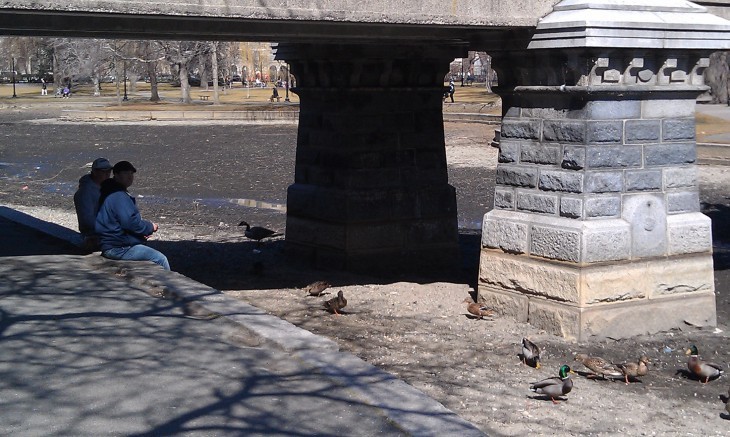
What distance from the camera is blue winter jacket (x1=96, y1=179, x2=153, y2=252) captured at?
425 inches

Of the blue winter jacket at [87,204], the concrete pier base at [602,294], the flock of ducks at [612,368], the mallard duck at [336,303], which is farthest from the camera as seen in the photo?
the blue winter jacket at [87,204]

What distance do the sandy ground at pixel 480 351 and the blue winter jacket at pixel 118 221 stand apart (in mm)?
1912

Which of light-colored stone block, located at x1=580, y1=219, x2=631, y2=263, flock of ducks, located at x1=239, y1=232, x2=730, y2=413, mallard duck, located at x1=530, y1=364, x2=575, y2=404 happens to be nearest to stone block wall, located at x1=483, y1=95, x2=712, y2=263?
light-colored stone block, located at x1=580, y1=219, x2=631, y2=263

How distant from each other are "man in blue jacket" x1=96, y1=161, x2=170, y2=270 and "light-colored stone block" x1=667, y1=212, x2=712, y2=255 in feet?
18.2

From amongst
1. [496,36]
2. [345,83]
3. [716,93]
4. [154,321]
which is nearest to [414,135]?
[345,83]

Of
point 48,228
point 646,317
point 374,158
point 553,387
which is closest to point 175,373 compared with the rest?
point 553,387

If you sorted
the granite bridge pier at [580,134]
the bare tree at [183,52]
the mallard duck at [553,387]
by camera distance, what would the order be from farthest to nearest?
the bare tree at [183,52] → the granite bridge pier at [580,134] → the mallard duck at [553,387]

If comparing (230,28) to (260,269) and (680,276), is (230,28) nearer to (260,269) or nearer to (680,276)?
(260,269)

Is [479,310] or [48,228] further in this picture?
[48,228]

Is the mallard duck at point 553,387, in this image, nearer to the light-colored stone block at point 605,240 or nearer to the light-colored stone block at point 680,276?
the light-colored stone block at point 605,240

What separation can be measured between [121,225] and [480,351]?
13.2ft

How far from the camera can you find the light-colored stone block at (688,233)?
37.0 ft

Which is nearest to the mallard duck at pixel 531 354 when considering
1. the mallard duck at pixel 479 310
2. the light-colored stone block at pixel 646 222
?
the mallard duck at pixel 479 310

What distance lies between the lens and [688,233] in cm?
1135
